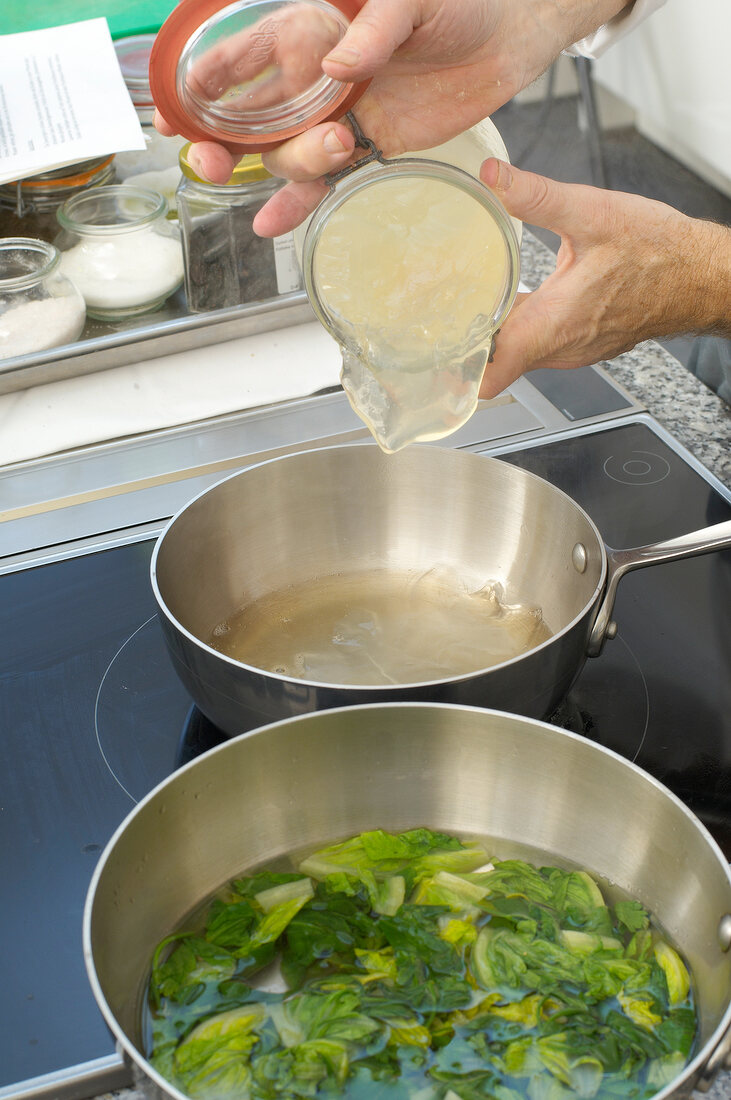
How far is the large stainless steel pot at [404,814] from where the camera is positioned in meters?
0.48

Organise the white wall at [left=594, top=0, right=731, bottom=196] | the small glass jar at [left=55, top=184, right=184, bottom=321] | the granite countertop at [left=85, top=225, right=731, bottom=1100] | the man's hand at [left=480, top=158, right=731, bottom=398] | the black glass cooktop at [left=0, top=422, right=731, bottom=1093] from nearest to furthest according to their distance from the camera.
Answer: the black glass cooktop at [left=0, top=422, right=731, bottom=1093] → the man's hand at [left=480, top=158, right=731, bottom=398] → the granite countertop at [left=85, top=225, right=731, bottom=1100] → the small glass jar at [left=55, top=184, right=184, bottom=321] → the white wall at [left=594, top=0, right=731, bottom=196]

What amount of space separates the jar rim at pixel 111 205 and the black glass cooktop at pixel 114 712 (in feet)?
1.49

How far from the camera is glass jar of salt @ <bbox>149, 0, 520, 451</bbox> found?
0.62 meters

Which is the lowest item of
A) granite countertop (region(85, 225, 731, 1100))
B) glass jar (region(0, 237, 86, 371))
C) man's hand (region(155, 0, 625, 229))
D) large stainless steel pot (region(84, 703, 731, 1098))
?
granite countertop (region(85, 225, 731, 1100))

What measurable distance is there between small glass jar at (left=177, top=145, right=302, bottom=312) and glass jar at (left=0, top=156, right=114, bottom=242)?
9.1 inches

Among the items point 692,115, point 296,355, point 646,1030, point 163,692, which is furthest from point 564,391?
point 692,115

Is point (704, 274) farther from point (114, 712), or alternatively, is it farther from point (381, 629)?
point (114, 712)

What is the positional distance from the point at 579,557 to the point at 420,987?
330 millimetres

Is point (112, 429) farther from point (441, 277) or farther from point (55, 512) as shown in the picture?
point (441, 277)

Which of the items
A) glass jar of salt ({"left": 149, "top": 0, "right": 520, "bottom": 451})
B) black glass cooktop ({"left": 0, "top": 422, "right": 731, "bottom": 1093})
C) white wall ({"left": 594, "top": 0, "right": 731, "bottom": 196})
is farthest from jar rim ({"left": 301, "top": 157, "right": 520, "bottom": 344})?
white wall ({"left": 594, "top": 0, "right": 731, "bottom": 196})

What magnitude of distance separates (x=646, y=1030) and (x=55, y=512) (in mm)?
638

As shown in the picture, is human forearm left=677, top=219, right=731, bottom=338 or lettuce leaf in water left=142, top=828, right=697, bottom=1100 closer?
lettuce leaf in water left=142, top=828, right=697, bottom=1100

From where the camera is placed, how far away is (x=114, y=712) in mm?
697

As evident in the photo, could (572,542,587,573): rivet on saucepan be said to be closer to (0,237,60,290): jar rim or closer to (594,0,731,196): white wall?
(0,237,60,290): jar rim
